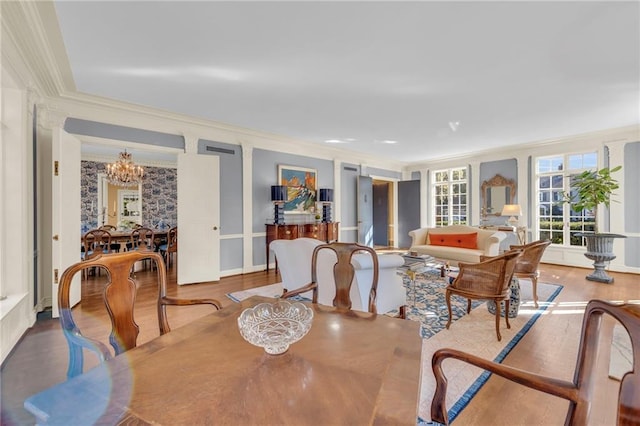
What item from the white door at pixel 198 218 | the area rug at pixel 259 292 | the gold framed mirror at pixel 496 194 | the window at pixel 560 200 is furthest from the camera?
the gold framed mirror at pixel 496 194

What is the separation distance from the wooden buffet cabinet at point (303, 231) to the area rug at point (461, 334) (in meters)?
2.26

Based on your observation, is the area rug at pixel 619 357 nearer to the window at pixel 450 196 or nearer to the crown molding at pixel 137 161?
the window at pixel 450 196

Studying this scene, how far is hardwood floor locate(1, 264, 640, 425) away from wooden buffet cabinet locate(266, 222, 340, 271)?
1.13 meters

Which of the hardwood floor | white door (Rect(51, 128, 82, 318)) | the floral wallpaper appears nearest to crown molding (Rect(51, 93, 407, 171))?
white door (Rect(51, 128, 82, 318))

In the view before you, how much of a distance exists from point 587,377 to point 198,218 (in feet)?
15.1

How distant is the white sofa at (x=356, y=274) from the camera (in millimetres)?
2643

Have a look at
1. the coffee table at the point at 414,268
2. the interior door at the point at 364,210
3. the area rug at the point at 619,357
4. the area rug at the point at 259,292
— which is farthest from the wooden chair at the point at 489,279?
the interior door at the point at 364,210

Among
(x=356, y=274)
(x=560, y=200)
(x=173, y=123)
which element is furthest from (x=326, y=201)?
(x=560, y=200)

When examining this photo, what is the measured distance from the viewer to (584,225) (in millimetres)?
5672

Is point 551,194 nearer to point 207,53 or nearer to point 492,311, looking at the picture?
point 492,311

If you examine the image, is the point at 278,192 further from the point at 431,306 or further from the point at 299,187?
the point at 431,306

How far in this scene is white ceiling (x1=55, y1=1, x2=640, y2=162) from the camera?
216 centimetres

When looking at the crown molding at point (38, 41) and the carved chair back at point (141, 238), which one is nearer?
the crown molding at point (38, 41)

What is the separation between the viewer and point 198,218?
457cm
